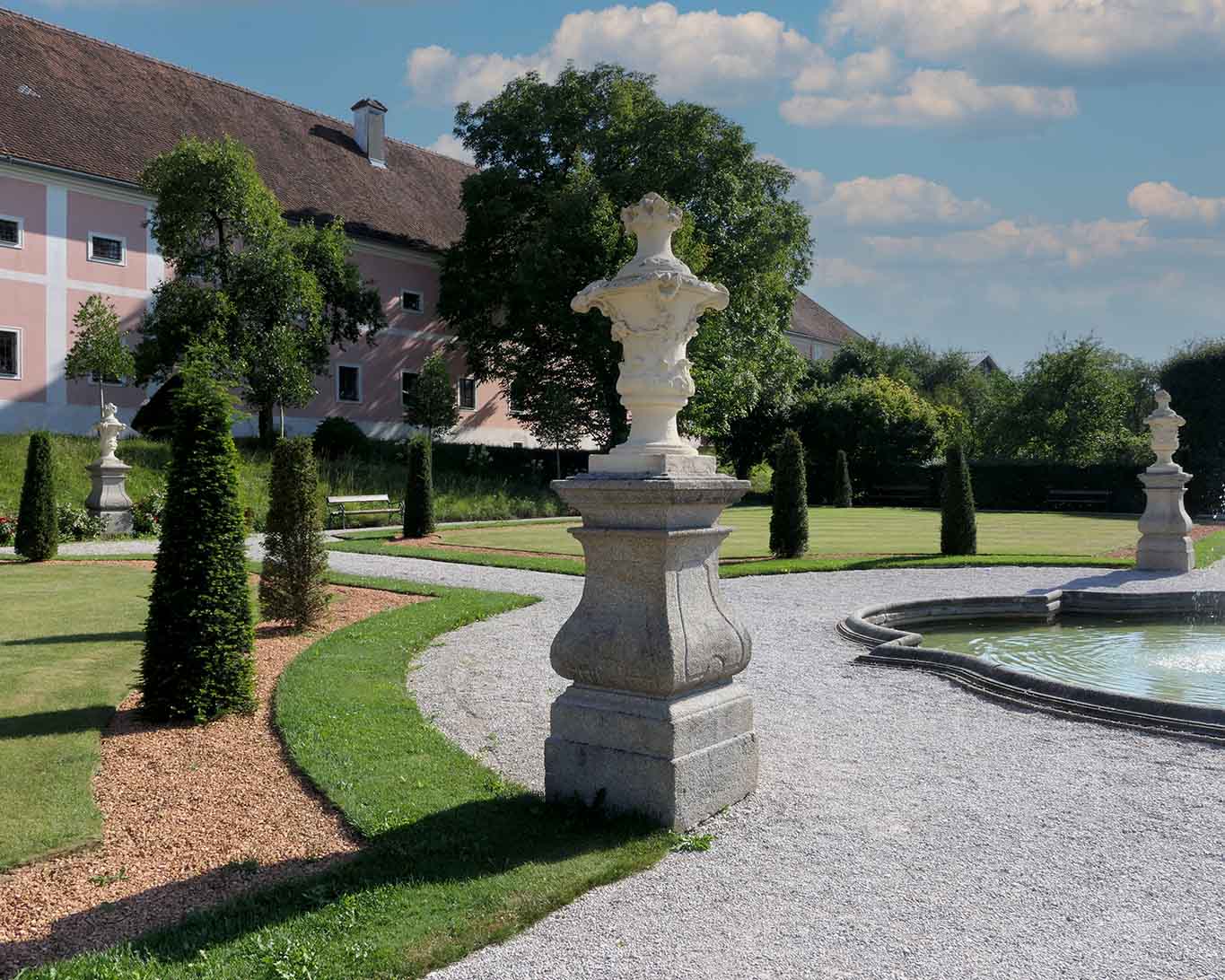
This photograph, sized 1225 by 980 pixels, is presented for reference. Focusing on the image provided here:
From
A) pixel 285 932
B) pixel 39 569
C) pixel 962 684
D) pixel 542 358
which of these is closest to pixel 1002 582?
pixel 962 684

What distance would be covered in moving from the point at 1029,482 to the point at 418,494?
2638 centimetres

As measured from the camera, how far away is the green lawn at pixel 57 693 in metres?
4.96

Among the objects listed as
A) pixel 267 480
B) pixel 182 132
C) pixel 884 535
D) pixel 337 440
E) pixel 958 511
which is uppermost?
pixel 182 132

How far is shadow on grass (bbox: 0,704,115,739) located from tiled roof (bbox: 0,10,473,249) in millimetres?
26469

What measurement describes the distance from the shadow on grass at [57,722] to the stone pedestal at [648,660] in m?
3.61

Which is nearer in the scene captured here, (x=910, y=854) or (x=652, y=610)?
(x=910, y=854)

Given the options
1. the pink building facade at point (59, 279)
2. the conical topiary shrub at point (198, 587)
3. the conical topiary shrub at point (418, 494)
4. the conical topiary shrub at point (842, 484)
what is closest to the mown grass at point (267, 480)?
the conical topiary shrub at point (418, 494)

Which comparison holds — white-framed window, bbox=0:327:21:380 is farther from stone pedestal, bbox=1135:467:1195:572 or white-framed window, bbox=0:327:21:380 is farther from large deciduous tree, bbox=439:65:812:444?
stone pedestal, bbox=1135:467:1195:572

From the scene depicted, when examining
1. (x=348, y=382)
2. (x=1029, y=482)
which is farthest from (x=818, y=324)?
(x=348, y=382)

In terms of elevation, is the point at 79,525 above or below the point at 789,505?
below

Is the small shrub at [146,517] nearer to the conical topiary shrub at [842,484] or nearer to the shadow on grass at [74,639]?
the shadow on grass at [74,639]

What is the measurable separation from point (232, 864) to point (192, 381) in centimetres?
379

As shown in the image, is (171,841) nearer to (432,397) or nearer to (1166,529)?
(1166,529)

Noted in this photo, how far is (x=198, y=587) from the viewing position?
22.2 feet
